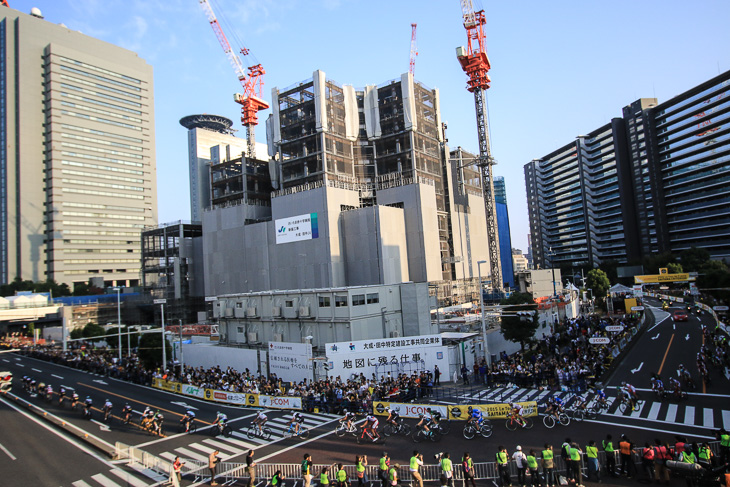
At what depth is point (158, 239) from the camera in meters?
92.9

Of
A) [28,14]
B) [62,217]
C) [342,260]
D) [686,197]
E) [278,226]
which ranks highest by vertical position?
[28,14]

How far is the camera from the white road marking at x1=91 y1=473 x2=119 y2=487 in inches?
655

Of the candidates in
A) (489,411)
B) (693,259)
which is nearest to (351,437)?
(489,411)

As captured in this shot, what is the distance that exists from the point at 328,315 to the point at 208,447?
15098 mm

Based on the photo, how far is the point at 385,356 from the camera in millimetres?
30469

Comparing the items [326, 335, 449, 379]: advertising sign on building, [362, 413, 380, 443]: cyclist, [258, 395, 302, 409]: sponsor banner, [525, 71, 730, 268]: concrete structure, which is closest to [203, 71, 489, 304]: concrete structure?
[326, 335, 449, 379]: advertising sign on building

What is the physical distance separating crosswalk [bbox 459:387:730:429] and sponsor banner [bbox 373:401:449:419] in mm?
3846

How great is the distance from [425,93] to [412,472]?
7055 cm

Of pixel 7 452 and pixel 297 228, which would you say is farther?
pixel 297 228

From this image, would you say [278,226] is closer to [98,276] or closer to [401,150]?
[401,150]

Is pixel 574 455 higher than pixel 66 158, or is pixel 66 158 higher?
pixel 66 158

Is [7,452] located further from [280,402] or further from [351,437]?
[351,437]

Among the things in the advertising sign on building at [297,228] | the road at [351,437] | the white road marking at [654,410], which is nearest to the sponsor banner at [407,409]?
the road at [351,437]

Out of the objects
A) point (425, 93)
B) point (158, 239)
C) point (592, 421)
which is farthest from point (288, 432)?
point (158, 239)
